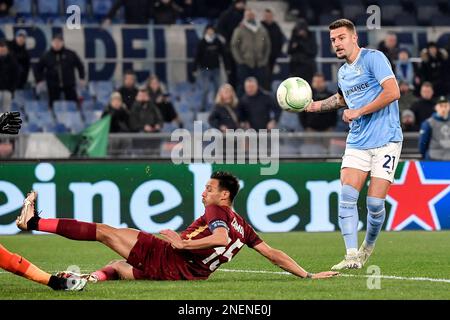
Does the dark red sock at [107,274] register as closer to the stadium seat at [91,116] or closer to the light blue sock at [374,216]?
the light blue sock at [374,216]

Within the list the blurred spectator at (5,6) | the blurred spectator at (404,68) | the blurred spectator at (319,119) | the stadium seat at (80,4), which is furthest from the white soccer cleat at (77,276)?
the stadium seat at (80,4)

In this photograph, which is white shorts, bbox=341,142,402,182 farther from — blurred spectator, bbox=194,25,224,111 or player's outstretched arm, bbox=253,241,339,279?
blurred spectator, bbox=194,25,224,111

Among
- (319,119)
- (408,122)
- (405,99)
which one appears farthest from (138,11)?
(408,122)

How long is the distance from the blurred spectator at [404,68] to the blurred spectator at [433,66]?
0.21 metres

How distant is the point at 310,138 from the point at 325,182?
0.97 meters

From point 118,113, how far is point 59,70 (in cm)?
163

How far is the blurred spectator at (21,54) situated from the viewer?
18.5m

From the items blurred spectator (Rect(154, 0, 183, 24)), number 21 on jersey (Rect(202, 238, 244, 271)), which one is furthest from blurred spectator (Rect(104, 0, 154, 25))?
number 21 on jersey (Rect(202, 238, 244, 271))

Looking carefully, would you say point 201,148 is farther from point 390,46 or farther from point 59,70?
point 390,46

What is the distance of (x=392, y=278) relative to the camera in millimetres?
9094

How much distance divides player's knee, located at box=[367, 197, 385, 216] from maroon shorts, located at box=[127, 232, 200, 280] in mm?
2013

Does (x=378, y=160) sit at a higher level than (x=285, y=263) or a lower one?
higher

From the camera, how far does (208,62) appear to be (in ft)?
62.0
